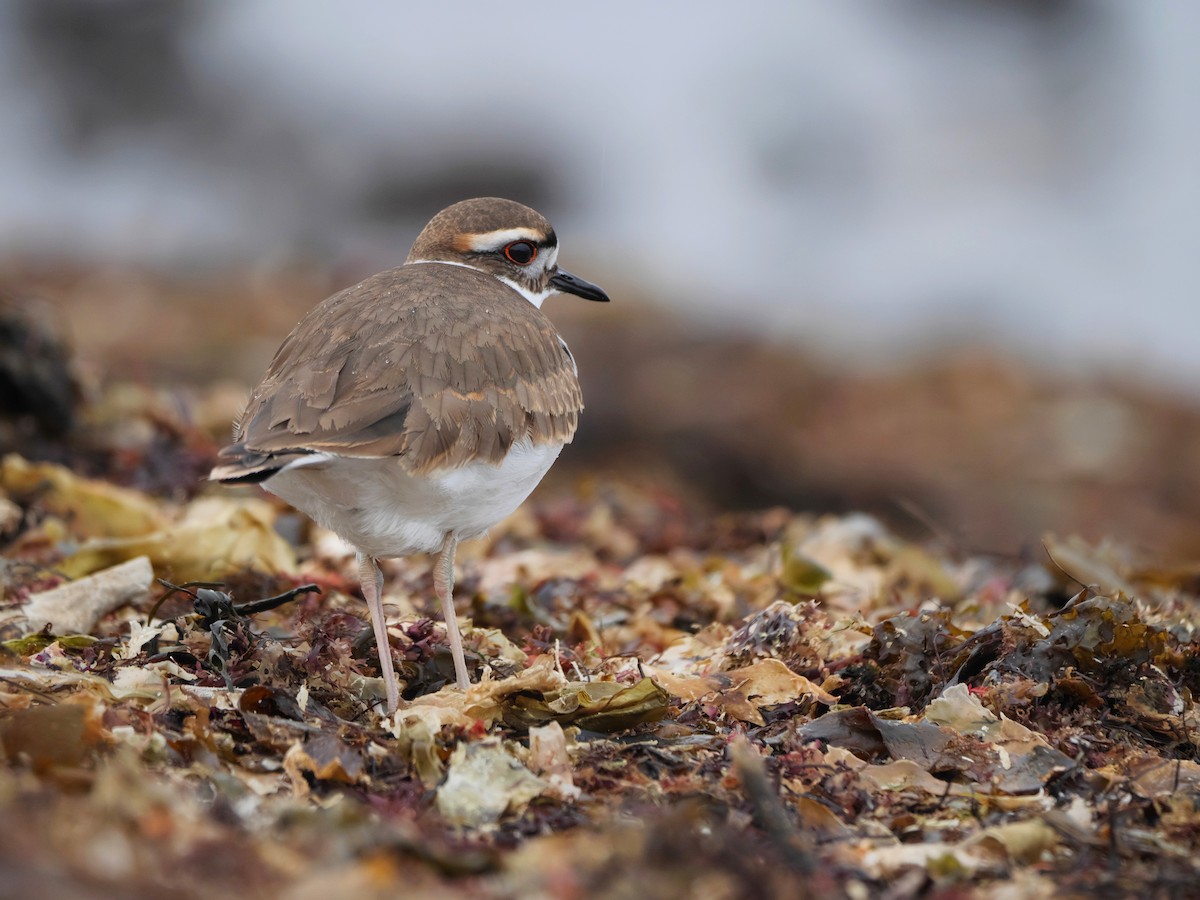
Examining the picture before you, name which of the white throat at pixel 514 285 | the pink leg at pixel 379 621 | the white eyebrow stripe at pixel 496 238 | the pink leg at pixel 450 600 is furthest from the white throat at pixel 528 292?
the pink leg at pixel 379 621

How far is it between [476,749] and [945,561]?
186 inches

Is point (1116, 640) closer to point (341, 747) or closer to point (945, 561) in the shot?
point (341, 747)

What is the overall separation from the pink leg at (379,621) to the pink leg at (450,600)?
23 centimetres

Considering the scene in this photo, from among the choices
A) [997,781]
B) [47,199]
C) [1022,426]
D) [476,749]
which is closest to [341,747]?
[476,749]

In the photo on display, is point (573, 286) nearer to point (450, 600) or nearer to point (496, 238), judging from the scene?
point (496, 238)

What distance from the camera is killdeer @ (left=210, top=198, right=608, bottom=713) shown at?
425 centimetres

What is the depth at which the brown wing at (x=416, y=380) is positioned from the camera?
4.27 m

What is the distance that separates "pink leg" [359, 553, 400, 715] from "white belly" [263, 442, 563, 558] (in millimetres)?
80

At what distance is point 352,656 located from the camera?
4691mm

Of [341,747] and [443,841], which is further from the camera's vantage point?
[341,747]

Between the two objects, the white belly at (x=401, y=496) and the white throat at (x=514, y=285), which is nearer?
the white belly at (x=401, y=496)

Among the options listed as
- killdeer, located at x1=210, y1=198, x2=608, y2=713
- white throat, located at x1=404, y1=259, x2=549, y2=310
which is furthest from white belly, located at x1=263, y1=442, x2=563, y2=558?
white throat, located at x1=404, y1=259, x2=549, y2=310

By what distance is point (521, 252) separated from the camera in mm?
5934

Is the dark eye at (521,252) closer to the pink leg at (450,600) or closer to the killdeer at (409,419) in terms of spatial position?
the killdeer at (409,419)
